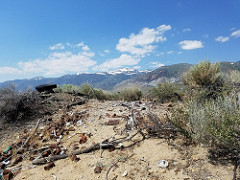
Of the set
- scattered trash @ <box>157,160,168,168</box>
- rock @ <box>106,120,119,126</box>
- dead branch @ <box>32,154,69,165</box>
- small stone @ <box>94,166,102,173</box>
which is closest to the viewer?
scattered trash @ <box>157,160,168,168</box>

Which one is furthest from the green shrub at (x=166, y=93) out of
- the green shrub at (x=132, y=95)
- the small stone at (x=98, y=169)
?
the small stone at (x=98, y=169)

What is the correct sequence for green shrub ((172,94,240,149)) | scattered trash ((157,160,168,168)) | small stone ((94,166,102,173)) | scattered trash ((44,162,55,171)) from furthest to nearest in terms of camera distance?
scattered trash ((44,162,55,171)) → small stone ((94,166,102,173)) → scattered trash ((157,160,168,168)) → green shrub ((172,94,240,149))

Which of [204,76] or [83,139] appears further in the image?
[204,76]

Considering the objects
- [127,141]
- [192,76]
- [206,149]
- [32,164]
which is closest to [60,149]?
[32,164]

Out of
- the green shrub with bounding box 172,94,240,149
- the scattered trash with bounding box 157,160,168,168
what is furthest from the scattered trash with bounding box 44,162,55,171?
the green shrub with bounding box 172,94,240,149

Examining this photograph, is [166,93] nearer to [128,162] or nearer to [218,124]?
[218,124]

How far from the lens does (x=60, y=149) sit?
2738 mm

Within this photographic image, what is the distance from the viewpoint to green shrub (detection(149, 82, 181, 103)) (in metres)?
6.12

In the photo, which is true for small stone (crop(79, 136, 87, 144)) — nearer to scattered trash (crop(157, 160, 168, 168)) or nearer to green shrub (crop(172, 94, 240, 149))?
scattered trash (crop(157, 160, 168, 168))

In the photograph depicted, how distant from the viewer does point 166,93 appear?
20.2 feet

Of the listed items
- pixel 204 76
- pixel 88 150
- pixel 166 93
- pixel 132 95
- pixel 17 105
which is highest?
pixel 204 76

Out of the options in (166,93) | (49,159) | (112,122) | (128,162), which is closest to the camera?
(128,162)

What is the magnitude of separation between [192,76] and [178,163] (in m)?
4.94

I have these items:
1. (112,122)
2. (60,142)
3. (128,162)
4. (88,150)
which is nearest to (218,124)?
(128,162)
